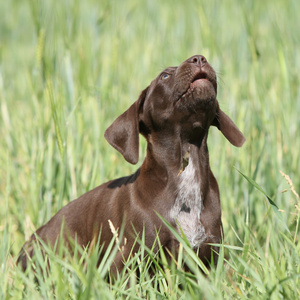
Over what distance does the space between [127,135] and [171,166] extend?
0.30 metres

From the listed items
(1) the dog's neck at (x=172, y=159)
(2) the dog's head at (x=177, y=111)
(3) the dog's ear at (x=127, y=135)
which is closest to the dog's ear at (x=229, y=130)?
(2) the dog's head at (x=177, y=111)

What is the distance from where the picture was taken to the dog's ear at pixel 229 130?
3061 millimetres

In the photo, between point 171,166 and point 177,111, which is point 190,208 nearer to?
point 171,166

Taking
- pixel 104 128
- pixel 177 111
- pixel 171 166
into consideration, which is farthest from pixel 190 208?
pixel 104 128

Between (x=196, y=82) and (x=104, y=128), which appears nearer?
(x=196, y=82)

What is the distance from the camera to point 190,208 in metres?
2.85

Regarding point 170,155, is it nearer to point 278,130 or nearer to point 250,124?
point 250,124

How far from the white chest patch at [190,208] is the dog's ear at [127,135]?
0.30 m

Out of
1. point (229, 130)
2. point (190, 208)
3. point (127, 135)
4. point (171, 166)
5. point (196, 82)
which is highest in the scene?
point (196, 82)

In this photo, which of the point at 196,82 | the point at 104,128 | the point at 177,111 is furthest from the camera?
the point at 104,128

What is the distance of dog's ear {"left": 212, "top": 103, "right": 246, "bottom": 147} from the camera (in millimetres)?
3061

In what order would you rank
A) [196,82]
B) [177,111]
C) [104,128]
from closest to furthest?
[196,82]
[177,111]
[104,128]

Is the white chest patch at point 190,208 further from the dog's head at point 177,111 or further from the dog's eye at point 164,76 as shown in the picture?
the dog's eye at point 164,76

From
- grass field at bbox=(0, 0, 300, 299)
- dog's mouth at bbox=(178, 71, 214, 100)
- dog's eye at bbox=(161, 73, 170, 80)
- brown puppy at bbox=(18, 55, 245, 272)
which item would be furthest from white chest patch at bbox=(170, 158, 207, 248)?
dog's eye at bbox=(161, 73, 170, 80)
